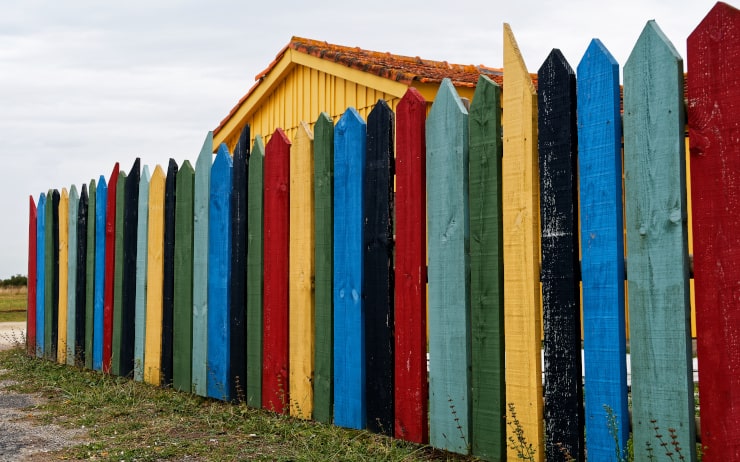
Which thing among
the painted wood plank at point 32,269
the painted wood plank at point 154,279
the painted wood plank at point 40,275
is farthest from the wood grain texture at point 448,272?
the painted wood plank at point 32,269

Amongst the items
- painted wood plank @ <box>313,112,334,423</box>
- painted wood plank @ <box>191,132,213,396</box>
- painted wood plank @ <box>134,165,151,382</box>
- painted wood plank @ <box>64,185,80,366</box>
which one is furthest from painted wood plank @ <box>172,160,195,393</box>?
painted wood plank @ <box>64,185,80,366</box>

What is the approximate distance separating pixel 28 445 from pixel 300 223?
2232mm

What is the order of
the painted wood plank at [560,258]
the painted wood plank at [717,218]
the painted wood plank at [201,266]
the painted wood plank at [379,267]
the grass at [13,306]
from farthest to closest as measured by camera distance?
the grass at [13,306] → the painted wood plank at [201,266] → the painted wood plank at [379,267] → the painted wood plank at [560,258] → the painted wood plank at [717,218]

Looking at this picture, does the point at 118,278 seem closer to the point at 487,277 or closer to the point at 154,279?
the point at 154,279

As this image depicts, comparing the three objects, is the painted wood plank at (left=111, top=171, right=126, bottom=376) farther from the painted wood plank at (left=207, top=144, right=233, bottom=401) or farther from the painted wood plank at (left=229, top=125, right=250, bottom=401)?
the painted wood plank at (left=229, top=125, right=250, bottom=401)

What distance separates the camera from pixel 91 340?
7.99 meters

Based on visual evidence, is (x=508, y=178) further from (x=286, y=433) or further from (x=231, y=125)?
(x=231, y=125)

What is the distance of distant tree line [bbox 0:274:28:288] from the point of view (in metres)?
32.6

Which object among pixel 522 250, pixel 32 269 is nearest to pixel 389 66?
pixel 32 269

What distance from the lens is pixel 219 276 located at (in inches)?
230

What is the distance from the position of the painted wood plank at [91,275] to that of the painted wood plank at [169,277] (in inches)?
64.8

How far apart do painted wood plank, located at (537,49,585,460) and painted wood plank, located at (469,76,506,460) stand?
9.9 inches

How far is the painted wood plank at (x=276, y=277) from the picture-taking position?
17.1ft

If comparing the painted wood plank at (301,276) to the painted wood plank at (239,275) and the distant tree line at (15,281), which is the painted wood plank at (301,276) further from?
the distant tree line at (15,281)
